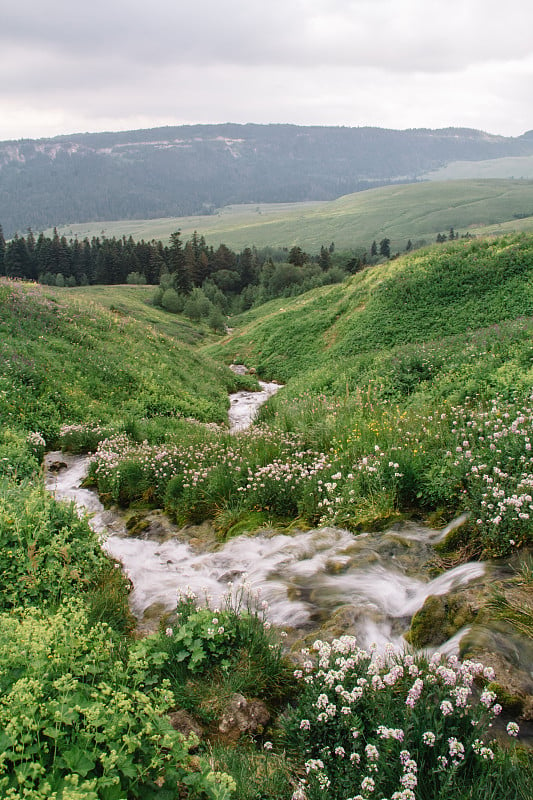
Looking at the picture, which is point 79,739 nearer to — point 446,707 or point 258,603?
point 446,707

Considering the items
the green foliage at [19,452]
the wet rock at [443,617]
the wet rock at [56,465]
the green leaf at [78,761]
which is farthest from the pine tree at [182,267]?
the green leaf at [78,761]

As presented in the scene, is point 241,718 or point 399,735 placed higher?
point 399,735

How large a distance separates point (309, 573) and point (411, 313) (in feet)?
66.9

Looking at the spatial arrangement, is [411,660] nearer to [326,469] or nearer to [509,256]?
[326,469]

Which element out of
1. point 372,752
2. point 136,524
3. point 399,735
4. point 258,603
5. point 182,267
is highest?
point 182,267

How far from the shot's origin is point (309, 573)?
632cm

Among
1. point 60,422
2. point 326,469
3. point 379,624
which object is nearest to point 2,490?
point 326,469

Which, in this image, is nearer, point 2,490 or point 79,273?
point 2,490

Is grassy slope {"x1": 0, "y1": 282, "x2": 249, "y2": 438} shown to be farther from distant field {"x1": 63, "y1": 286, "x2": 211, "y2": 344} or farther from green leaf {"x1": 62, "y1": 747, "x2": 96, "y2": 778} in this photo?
distant field {"x1": 63, "y1": 286, "x2": 211, "y2": 344}

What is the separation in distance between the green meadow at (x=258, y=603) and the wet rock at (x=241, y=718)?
0.21 ft

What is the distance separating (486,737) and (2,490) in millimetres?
6920

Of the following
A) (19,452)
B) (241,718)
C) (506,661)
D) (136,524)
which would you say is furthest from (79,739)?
(19,452)

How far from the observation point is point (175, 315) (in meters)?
64.4

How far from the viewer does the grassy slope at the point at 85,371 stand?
15.3 metres
